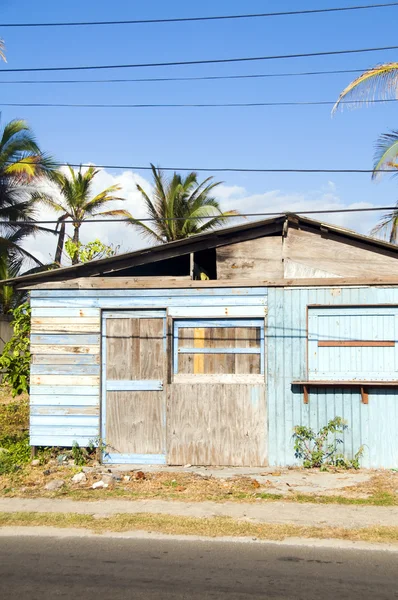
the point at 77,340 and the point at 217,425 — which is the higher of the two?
the point at 77,340

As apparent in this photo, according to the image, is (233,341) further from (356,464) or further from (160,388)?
(356,464)

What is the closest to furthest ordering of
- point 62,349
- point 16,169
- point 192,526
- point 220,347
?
point 192,526 < point 220,347 < point 62,349 < point 16,169

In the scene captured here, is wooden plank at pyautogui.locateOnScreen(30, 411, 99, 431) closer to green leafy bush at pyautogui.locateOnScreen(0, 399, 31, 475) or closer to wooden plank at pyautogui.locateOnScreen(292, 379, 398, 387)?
green leafy bush at pyautogui.locateOnScreen(0, 399, 31, 475)

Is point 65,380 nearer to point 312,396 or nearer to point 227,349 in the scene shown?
point 227,349

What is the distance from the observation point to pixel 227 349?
35.4 ft

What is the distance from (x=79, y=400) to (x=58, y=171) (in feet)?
61.3

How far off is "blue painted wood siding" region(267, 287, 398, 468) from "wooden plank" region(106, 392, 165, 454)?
70.5 inches

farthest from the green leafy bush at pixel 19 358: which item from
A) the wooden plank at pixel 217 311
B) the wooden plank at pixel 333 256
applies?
the wooden plank at pixel 333 256

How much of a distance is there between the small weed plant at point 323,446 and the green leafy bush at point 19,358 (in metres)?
4.82

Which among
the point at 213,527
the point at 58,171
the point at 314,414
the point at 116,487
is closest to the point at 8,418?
the point at 116,487

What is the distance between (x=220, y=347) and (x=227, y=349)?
116 mm

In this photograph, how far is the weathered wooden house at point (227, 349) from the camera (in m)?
10.5

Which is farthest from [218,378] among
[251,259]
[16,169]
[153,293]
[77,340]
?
[16,169]

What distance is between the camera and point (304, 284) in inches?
421
